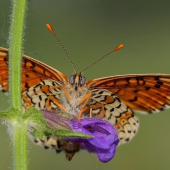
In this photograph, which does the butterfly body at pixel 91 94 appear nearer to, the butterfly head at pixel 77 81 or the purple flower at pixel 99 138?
the butterfly head at pixel 77 81

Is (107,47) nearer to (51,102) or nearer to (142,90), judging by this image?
(142,90)

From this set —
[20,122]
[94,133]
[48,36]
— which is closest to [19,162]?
[20,122]

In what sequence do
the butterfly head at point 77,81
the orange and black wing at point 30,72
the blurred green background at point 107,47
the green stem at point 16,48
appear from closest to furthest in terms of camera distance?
the green stem at point 16,48 < the orange and black wing at point 30,72 < the butterfly head at point 77,81 < the blurred green background at point 107,47

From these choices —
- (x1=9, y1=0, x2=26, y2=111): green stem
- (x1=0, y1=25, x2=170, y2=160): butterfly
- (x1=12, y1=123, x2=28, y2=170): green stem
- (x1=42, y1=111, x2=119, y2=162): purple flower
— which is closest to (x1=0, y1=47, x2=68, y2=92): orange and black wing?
(x1=0, y1=25, x2=170, y2=160): butterfly

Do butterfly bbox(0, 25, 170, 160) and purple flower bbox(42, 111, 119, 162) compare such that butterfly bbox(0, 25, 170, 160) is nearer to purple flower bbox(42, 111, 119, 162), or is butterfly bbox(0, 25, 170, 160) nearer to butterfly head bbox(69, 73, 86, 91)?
butterfly head bbox(69, 73, 86, 91)

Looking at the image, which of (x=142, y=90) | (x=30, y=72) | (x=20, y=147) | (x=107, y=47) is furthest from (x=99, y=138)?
(x=107, y=47)

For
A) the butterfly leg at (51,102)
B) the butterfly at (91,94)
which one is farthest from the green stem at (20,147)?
the butterfly leg at (51,102)
